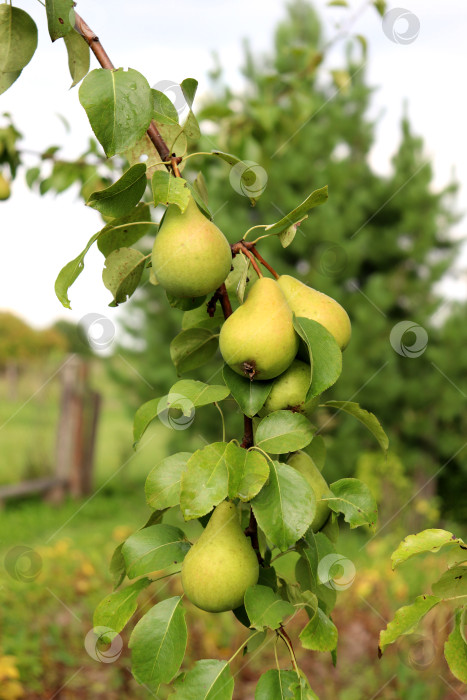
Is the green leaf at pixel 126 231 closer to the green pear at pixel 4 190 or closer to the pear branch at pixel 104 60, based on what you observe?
the pear branch at pixel 104 60

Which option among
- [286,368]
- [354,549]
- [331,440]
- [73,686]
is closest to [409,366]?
[331,440]

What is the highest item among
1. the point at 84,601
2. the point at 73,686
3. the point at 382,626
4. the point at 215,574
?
the point at 215,574

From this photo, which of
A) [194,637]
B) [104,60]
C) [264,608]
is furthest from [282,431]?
[194,637]

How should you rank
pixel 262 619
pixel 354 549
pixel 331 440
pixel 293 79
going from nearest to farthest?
1. pixel 262 619
2. pixel 293 79
3. pixel 354 549
4. pixel 331 440

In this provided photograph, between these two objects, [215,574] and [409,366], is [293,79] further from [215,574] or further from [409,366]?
[409,366]

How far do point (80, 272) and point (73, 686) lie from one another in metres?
1.78

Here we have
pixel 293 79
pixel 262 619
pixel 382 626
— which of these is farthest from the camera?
pixel 382 626

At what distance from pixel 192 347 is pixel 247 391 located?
0.42ft

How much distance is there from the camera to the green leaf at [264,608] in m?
0.51

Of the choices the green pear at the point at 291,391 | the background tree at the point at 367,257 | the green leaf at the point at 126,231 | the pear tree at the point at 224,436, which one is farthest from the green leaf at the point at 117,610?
the background tree at the point at 367,257

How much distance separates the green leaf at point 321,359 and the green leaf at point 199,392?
8 centimetres

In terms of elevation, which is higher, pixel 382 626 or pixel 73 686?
pixel 382 626

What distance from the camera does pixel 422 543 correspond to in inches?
21.5

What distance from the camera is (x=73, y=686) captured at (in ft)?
6.38
